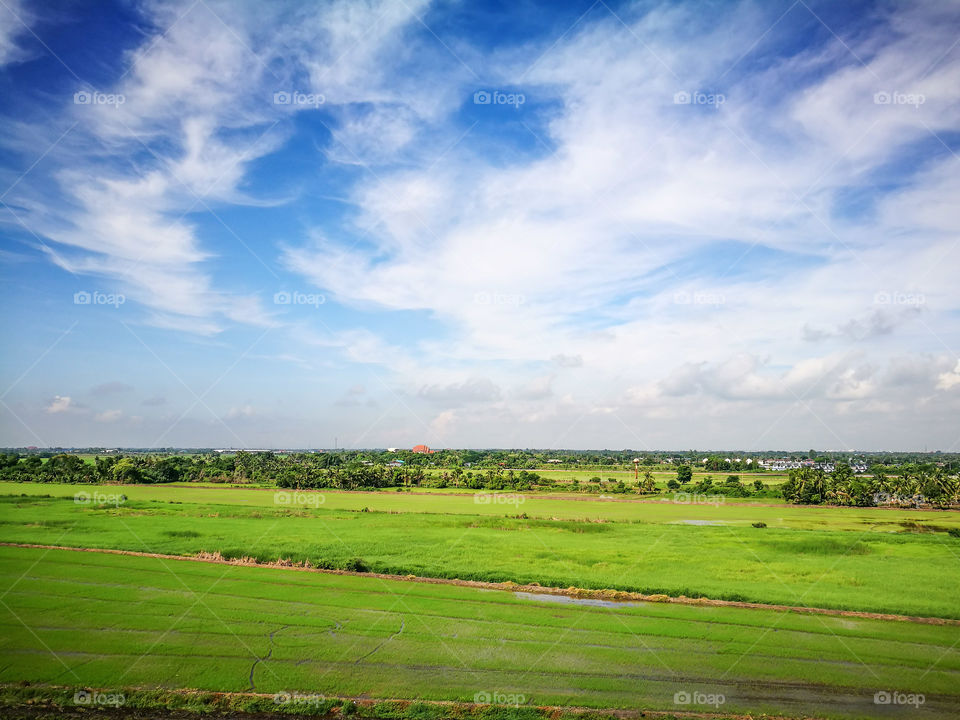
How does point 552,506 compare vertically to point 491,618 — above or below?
below

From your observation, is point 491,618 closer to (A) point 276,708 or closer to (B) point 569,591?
(B) point 569,591

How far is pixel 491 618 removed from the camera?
80.4 ft

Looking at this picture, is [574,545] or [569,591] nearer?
[569,591]

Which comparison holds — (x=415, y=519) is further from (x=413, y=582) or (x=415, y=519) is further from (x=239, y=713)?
(x=239, y=713)

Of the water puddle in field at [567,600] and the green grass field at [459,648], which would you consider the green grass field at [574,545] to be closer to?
the water puddle in field at [567,600]

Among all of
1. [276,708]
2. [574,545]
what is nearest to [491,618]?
[276,708]

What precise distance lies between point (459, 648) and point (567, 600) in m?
9.17

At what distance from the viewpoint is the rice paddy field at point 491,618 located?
58.3 ft

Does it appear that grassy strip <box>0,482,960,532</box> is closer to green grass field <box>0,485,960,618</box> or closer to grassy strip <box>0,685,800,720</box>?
green grass field <box>0,485,960,618</box>

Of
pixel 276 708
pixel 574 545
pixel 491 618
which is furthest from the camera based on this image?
pixel 574 545

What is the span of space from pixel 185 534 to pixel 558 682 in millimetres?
36371

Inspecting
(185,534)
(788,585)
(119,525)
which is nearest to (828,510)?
(788,585)

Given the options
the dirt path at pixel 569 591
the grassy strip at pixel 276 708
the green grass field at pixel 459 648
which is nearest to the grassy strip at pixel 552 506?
the dirt path at pixel 569 591

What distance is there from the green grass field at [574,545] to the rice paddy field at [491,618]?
0.82 ft
